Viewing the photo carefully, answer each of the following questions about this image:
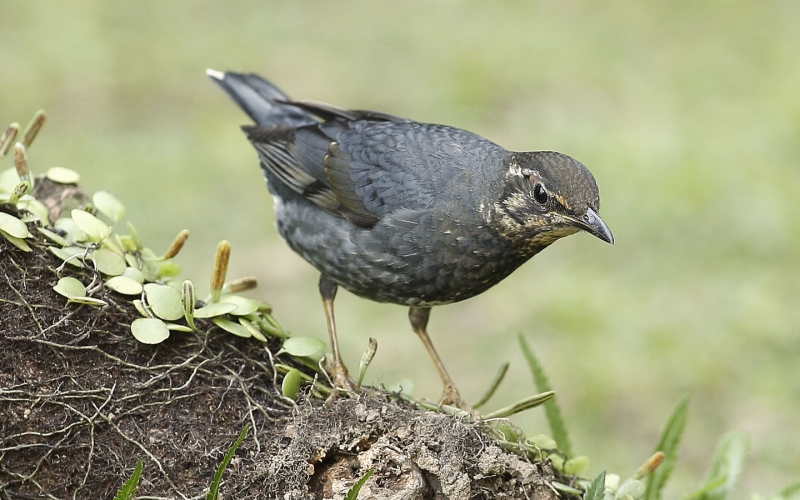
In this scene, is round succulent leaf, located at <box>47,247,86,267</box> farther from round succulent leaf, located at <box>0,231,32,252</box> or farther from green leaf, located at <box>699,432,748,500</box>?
green leaf, located at <box>699,432,748,500</box>

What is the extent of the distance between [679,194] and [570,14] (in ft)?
14.0

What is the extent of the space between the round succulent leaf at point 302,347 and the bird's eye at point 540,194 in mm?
1136

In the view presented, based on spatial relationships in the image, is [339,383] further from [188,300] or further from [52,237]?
[52,237]

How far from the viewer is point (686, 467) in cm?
606

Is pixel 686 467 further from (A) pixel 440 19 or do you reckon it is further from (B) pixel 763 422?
(A) pixel 440 19

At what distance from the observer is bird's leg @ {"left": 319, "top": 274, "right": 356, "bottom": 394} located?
3381 mm

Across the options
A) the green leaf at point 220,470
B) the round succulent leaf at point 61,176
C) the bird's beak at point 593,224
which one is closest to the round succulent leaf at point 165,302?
the green leaf at point 220,470

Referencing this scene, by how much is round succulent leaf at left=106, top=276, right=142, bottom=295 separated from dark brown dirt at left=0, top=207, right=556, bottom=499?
0.11ft

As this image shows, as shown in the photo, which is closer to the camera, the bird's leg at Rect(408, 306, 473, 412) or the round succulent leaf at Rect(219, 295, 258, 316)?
the round succulent leaf at Rect(219, 295, 258, 316)

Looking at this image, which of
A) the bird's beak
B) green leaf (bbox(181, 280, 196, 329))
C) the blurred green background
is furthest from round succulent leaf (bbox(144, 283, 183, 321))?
the blurred green background

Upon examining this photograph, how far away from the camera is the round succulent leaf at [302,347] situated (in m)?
3.20

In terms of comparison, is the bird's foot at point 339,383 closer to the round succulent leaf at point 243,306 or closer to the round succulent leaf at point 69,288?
the round succulent leaf at point 243,306

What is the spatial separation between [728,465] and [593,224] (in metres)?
1.49

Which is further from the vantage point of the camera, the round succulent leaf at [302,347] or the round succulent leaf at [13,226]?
the round succulent leaf at [302,347]
